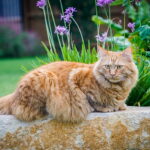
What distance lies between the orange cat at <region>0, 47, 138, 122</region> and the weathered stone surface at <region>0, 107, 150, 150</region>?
0.09 m

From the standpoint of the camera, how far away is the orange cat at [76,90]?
4.57m

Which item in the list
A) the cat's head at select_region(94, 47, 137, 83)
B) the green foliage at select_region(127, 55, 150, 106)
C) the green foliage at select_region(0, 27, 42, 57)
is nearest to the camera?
the cat's head at select_region(94, 47, 137, 83)

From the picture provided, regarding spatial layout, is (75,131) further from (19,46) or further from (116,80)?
(19,46)

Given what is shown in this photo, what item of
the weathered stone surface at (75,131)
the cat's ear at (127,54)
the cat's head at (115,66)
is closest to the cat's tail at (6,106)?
the weathered stone surface at (75,131)

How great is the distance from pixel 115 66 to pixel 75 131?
2.64ft

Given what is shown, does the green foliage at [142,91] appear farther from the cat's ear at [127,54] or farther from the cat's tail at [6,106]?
the cat's tail at [6,106]

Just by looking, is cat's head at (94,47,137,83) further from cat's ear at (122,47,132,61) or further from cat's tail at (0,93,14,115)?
cat's tail at (0,93,14,115)

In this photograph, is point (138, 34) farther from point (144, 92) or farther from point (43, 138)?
point (43, 138)

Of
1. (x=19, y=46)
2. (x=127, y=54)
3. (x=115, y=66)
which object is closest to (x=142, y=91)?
(x=127, y=54)

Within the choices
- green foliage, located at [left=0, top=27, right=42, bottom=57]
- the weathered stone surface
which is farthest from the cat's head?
green foliage, located at [left=0, top=27, right=42, bottom=57]

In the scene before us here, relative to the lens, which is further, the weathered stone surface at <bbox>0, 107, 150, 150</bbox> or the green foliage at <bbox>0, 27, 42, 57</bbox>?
the green foliage at <bbox>0, 27, 42, 57</bbox>

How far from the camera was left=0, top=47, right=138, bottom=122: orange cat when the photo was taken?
4566 mm

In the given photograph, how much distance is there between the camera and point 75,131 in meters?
4.69

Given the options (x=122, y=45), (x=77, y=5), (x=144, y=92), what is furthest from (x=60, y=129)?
(x=77, y=5)
